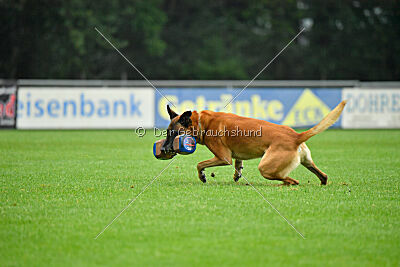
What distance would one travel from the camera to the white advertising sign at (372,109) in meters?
25.4

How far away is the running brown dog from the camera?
8.24 metres

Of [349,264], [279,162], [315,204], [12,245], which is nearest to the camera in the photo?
[349,264]

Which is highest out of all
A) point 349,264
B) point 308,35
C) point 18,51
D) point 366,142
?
point 308,35

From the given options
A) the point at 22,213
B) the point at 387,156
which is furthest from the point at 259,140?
the point at 387,156

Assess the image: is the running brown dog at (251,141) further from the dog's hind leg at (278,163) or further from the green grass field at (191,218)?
the green grass field at (191,218)

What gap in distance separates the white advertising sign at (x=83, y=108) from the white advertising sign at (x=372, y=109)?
8602mm

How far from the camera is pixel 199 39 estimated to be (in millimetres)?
45938

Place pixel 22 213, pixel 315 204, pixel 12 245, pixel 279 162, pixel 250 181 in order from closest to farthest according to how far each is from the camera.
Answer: pixel 12 245
pixel 22 213
pixel 315 204
pixel 279 162
pixel 250 181

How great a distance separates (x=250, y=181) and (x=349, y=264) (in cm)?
483

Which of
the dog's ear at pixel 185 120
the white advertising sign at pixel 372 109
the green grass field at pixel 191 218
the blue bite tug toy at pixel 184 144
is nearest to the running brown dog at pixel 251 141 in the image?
the dog's ear at pixel 185 120

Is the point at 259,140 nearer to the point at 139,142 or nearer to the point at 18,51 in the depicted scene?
the point at 139,142

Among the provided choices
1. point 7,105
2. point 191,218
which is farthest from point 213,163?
point 7,105

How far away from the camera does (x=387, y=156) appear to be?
1394cm

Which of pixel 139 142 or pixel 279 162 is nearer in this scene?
pixel 279 162
